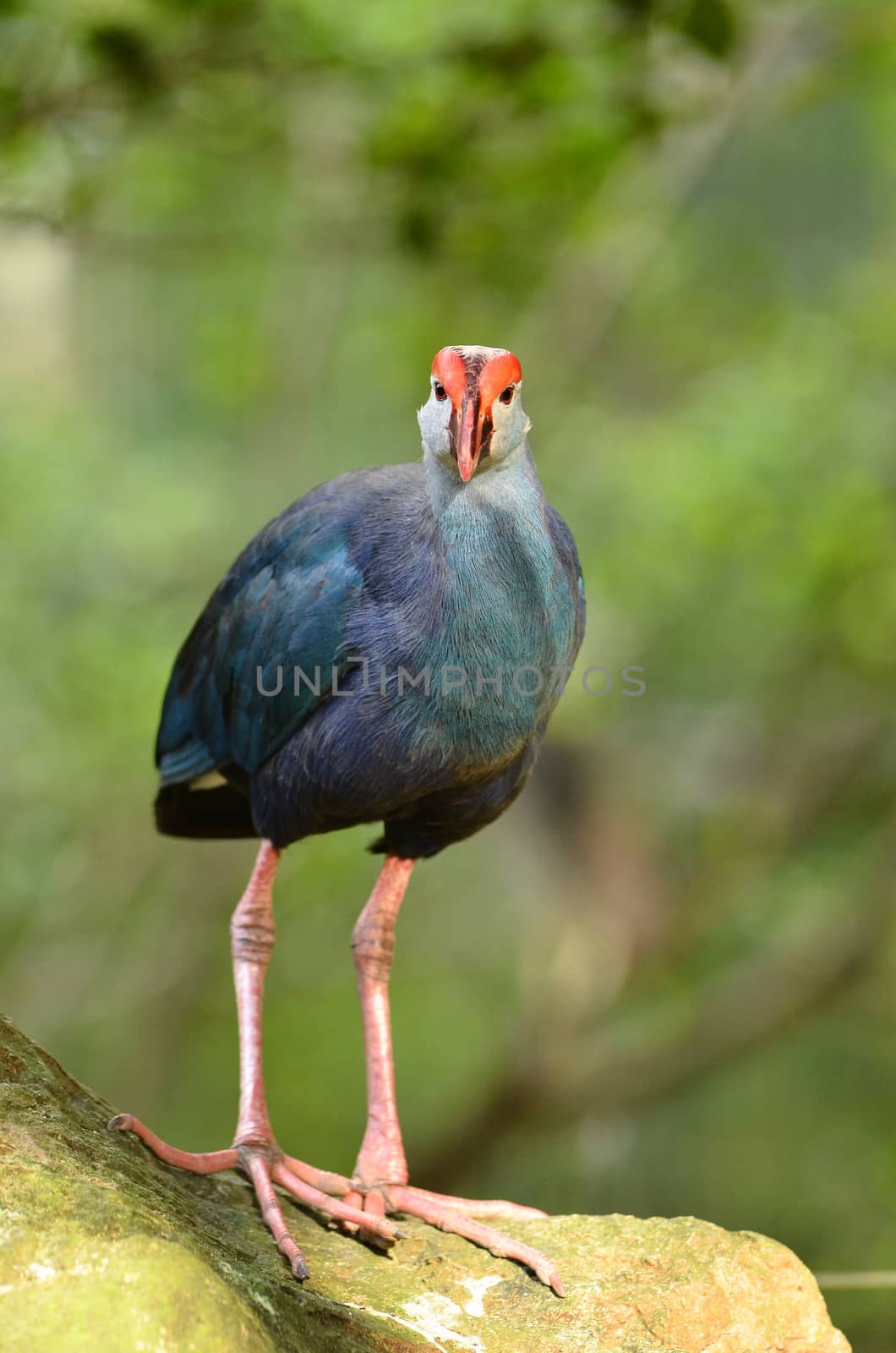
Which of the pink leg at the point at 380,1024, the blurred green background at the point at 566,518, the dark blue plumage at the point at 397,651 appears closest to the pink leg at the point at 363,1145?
the pink leg at the point at 380,1024

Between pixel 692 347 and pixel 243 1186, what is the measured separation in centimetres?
734

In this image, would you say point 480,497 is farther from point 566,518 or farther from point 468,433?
point 566,518

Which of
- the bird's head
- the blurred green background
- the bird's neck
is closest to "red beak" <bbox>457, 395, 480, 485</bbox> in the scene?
the bird's head

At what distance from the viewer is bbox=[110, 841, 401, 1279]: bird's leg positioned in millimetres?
3332

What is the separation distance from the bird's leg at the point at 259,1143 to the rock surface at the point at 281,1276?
46mm

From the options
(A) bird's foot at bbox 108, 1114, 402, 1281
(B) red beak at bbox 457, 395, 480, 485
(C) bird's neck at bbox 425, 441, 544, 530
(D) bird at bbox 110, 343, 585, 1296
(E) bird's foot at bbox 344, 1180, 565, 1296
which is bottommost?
(E) bird's foot at bbox 344, 1180, 565, 1296

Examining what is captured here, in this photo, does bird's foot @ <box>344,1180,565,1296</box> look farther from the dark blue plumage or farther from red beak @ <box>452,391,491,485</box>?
red beak @ <box>452,391,491,485</box>

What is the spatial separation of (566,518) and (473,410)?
5.34 meters

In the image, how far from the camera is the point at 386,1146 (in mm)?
3803

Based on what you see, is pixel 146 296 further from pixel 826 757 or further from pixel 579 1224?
pixel 579 1224

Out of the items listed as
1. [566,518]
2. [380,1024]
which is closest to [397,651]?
[380,1024]

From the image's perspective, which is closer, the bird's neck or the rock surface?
the rock surface

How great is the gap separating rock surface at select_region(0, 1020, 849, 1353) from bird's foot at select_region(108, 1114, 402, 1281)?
38 millimetres

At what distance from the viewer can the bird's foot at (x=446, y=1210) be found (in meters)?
3.42
